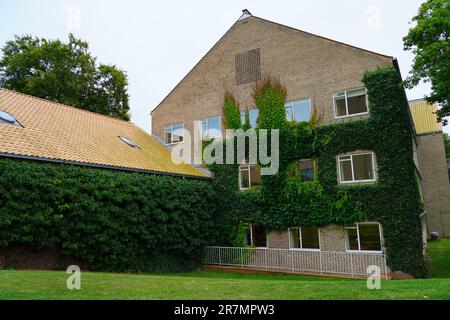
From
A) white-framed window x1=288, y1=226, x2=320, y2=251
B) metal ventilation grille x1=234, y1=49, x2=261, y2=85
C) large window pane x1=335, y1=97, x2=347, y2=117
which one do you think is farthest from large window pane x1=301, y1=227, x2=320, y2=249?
A: metal ventilation grille x1=234, y1=49, x2=261, y2=85

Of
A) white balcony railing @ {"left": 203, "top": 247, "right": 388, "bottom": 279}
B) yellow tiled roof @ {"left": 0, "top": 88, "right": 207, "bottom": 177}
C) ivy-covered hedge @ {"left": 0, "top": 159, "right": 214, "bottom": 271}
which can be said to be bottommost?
white balcony railing @ {"left": 203, "top": 247, "right": 388, "bottom": 279}

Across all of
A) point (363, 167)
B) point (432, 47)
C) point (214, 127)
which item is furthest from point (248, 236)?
point (432, 47)

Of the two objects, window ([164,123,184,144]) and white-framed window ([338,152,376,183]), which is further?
window ([164,123,184,144])

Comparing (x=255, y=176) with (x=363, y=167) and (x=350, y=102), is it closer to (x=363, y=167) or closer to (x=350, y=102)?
(x=363, y=167)

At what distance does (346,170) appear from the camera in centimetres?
1830

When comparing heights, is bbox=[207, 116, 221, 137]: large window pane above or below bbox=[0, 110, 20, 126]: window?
above

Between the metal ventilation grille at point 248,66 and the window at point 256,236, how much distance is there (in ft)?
30.4

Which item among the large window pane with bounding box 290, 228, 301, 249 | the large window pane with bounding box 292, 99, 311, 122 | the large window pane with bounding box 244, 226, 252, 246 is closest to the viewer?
the large window pane with bounding box 290, 228, 301, 249

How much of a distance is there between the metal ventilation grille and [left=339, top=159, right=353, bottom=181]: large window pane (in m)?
7.63

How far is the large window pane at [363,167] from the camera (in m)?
17.8

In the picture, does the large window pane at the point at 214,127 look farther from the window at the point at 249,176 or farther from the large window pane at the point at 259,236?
the large window pane at the point at 259,236

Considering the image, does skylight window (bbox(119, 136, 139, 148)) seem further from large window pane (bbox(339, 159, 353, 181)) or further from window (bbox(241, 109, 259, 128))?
large window pane (bbox(339, 159, 353, 181))

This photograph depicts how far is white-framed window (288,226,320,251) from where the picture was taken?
730 inches
